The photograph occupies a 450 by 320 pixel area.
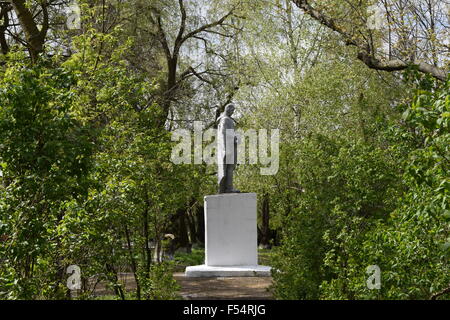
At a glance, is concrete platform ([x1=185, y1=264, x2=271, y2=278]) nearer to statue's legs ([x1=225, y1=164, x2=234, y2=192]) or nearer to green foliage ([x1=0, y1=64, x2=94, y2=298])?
statue's legs ([x1=225, y1=164, x2=234, y2=192])

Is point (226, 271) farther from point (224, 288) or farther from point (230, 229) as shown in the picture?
point (224, 288)

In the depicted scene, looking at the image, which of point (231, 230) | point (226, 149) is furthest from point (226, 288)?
point (226, 149)

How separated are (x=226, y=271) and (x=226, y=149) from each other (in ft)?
9.95

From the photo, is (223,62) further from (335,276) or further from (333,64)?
(335,276)

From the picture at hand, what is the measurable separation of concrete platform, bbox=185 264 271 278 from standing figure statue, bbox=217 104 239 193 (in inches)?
78.6

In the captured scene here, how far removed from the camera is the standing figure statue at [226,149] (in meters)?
14.3

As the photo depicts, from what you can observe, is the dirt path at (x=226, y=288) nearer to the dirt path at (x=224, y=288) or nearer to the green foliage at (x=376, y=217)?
the dirt path at (x=224, y=288)

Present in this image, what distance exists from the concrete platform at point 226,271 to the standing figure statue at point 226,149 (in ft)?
6.55

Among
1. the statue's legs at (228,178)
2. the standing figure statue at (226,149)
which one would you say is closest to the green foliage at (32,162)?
the standing figure statue at (226,149)

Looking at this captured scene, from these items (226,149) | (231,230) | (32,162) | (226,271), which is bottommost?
(226,271)

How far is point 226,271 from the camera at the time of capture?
43.3 ft

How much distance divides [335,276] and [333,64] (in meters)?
12.9

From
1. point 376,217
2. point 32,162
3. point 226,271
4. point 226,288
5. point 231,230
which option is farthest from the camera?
point 231,230
